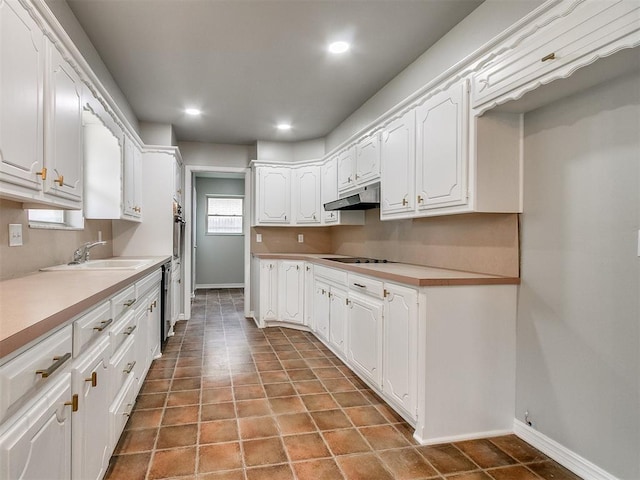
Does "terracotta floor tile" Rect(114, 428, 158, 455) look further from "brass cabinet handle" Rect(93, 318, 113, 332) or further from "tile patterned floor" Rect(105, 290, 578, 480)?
"brass cabinet handle" Rect(93, 318, 113, 332)

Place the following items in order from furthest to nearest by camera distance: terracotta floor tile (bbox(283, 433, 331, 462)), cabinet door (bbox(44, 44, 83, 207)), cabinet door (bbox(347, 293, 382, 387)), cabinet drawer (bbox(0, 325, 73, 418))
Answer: cabinet door (bbox(347, 293, 382, 387)), terracotta floor tile (bbox(283, 433, 331, 462)), cabinet door (bbox(44, 44, 83, 207)), cabinet drawer (bbox(0, 325, 73, 418))

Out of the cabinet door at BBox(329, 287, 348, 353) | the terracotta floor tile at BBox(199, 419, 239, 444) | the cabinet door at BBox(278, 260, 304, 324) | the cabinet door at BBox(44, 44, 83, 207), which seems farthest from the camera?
the cabinet door at BBox(278, 260, 304, 324)

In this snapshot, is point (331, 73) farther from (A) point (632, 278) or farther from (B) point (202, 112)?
(A) point (632, 278)

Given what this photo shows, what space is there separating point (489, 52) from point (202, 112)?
10.0ft

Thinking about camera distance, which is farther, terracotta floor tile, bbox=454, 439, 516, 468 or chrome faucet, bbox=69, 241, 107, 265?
chrome faucet, bbox=69, 241, 107, 265

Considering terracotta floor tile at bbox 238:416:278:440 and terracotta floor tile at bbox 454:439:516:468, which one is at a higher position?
terracotta floor tile at bbox 454:439:516:468

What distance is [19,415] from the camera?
34.6 inches

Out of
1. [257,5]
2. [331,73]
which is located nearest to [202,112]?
[331,73]

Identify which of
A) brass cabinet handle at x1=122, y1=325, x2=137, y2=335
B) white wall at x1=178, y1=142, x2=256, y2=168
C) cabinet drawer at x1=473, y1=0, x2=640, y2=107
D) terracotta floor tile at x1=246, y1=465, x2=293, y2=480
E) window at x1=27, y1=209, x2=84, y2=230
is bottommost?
terracotta floor tile at x1=246, y1=465, x2=293, y2=480

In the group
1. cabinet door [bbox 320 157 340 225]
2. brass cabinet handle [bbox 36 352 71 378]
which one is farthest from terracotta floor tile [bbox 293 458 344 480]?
cabinet door [bbox 320 157 340 225]

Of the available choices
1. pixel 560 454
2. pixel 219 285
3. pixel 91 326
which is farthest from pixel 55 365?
pixel 219 285

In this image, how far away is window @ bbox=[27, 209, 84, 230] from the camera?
2.15 metres

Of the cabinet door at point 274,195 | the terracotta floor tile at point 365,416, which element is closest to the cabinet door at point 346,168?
the cabinet door at point 274,195

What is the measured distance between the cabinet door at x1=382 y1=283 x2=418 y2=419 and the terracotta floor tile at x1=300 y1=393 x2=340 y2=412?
37 cm
